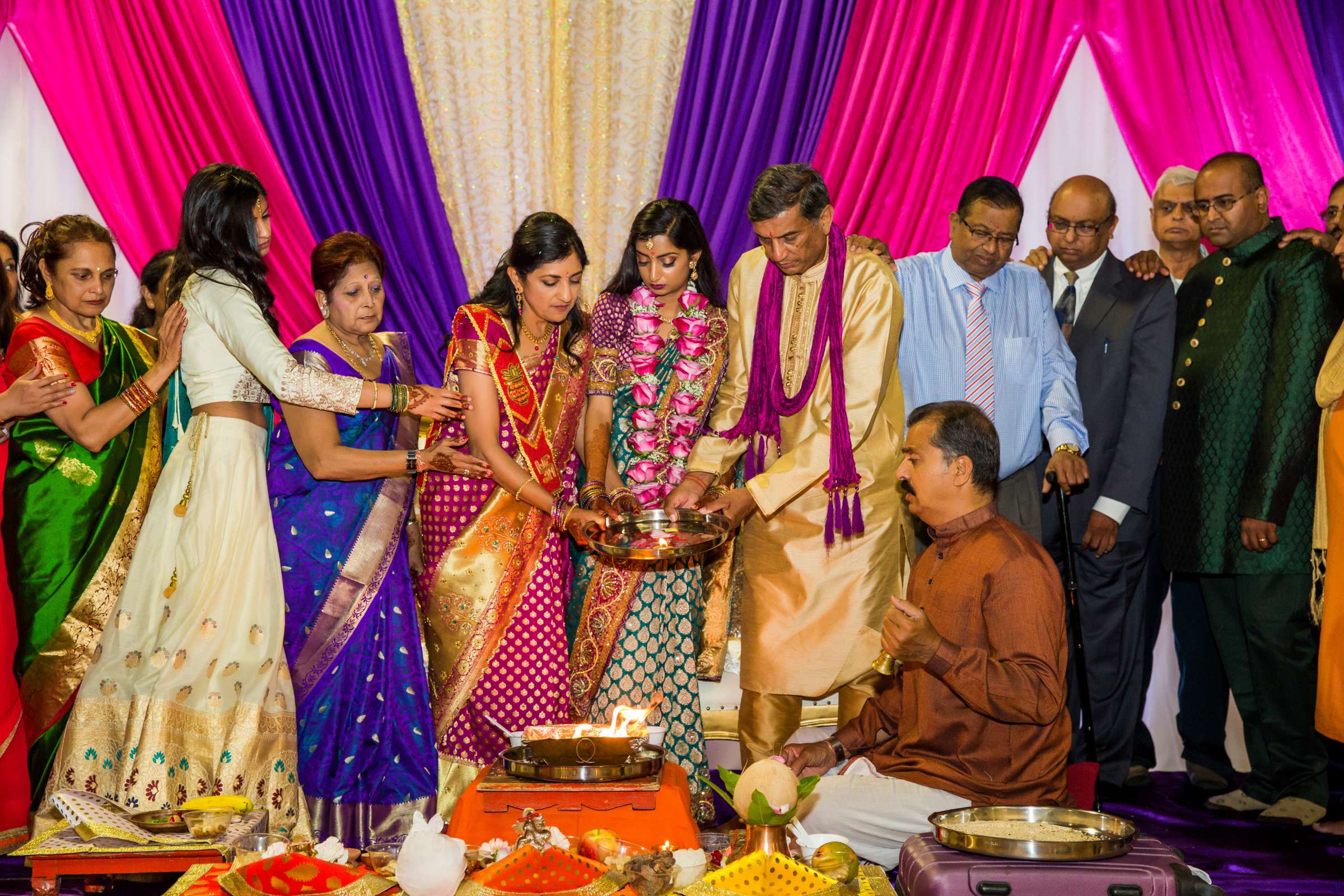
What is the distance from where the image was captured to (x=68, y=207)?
5473 millimetres

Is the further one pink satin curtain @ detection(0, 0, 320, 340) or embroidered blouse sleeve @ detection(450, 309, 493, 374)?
pink satin curtain @ detection(0, 0, 320, 340)

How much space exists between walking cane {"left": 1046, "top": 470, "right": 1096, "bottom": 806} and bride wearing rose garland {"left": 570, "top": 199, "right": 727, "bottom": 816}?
1.29 meters

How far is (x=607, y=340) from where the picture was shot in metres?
4.36

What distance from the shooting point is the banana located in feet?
9.99

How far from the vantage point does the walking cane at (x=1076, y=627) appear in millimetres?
4395

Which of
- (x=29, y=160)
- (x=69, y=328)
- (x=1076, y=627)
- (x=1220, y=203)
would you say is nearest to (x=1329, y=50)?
(x=1220, y=203)

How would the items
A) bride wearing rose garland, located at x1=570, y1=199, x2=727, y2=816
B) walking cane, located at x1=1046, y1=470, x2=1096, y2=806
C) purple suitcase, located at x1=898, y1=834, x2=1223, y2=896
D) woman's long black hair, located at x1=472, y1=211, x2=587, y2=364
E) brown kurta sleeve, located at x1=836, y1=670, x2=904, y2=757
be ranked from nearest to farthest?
purple suitcase, located at x1=898, y1=834, x2=1223, y2=896 → brown kurta sleeve, located at x1=836, y1=670, x2=904, y2=757 → woman's long black hair, located at x1=472, y1=211, x2=587, y2=364 → bride wearing rose garland, located at x1=570, y1=199, x2=727, y2=816 → walking cane, located at x1=1046, y1=470, x2=1096, y2=806

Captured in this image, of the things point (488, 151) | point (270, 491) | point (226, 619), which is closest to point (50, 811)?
point (226, 619)

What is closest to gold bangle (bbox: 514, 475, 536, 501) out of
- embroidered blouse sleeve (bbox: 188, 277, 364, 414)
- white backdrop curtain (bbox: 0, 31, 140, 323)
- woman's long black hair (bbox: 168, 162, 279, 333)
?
embroidered blouse sleeve (bbox: 188, 277, 364, 414)

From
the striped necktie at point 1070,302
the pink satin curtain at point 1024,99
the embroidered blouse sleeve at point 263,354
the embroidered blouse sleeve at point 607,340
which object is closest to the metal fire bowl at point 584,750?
the embroidered blouse sleeve at point 263,354

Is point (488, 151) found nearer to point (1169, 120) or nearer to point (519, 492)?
point (519, 492)

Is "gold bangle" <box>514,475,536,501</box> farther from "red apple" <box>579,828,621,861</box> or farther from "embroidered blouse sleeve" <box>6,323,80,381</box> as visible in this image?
"red apple" <box>579,828,621,861</box>

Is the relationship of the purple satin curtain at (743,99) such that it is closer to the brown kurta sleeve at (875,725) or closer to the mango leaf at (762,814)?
the brown kurta sleeve at (875,725)

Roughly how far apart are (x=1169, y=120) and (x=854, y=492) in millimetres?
2691
